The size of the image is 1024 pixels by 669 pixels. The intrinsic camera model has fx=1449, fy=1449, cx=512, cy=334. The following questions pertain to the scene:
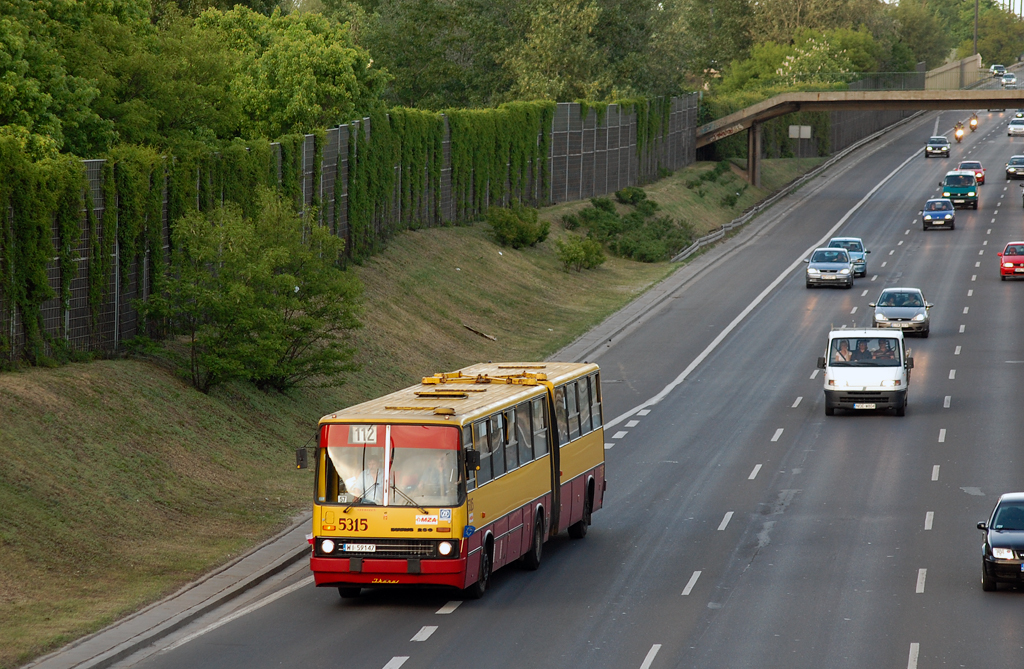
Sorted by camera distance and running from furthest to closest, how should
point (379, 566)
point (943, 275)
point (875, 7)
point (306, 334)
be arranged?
point (875, 7) → point (943, 275) → point (306, 334) → point (379, 566)

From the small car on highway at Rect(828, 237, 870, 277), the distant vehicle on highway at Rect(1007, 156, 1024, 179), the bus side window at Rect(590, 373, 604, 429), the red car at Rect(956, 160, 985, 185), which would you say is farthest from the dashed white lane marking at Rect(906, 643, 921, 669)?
the distant vehicle on highway at Rect(1007, 156, 1024, 179)

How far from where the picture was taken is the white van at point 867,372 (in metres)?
36.8

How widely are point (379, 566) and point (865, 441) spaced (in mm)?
17616

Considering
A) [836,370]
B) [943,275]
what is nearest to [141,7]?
[836,370]

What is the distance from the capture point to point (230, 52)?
52.8 m

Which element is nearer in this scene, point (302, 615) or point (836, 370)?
point (302, 615)

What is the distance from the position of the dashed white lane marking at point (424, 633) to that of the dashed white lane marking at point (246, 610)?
264 centimetres

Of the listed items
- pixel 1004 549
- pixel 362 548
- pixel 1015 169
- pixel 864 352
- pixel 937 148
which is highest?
pixel 937 148

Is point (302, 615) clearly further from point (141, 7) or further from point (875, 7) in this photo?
point (875, 7)

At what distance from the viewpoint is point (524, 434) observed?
2209 centimetres

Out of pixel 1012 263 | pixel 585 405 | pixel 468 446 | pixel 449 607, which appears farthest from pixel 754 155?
pixel 449 607

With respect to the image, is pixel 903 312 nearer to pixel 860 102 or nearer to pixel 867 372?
pixel 867 372

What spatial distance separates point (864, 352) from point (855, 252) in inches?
1116

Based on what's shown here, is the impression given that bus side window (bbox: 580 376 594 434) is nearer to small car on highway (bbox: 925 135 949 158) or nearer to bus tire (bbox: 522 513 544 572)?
bus tire (bbox: 522 513 544 572)
